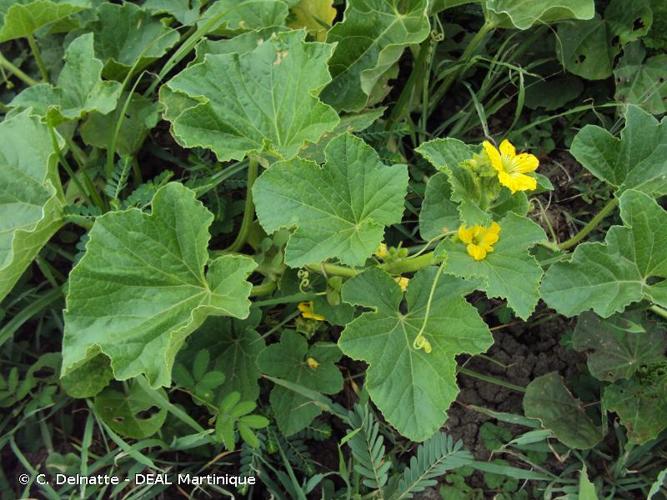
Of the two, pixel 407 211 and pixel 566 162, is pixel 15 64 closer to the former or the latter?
pixel 407 211

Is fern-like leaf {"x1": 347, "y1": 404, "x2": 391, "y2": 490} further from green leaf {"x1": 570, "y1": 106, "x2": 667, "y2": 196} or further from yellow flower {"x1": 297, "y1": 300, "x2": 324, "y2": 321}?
green leaf {"x1": 570, "y1": 106, "x2": 667, "y2": 196}

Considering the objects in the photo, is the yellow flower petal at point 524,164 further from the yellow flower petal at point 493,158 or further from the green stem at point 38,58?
the green stem at point 38,58

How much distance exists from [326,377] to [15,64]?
205 centimetres

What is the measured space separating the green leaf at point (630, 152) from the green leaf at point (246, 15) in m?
1.17

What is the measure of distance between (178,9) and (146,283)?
1329 millimetres

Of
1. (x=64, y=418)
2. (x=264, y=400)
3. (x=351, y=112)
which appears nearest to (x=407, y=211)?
(x=351, y=112)

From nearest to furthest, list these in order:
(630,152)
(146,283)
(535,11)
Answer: (146,283)
(630,152)
(535,11)

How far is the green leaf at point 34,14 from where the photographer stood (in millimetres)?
2531

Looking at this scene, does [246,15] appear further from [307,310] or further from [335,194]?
[307,310]

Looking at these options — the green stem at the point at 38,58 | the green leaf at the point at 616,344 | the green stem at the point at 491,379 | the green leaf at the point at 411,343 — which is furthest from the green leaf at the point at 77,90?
the green leaf at the point at 616,344

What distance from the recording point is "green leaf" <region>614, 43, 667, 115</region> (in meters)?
2.68

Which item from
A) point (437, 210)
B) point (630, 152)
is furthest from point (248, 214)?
point (630, 152)

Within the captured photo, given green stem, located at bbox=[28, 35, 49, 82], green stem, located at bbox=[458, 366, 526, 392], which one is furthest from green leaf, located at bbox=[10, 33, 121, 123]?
green stem, located at bbox=[458, 366, 526, 392]

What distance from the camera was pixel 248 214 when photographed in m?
2.43
